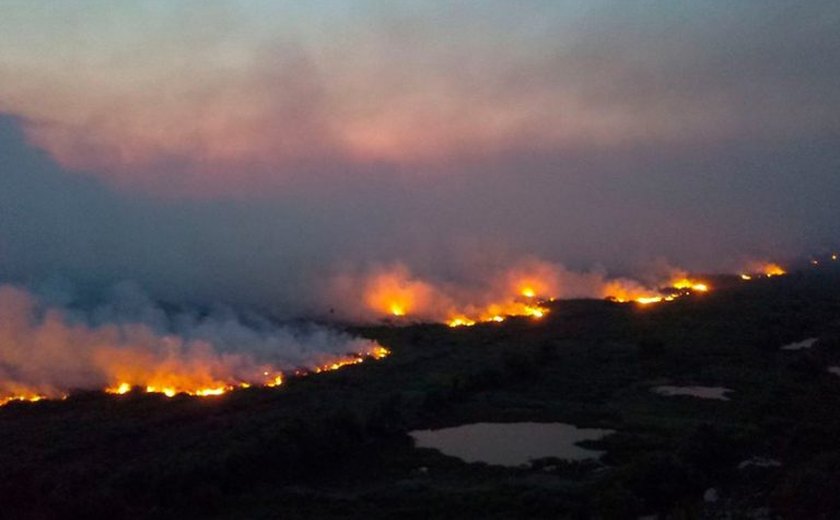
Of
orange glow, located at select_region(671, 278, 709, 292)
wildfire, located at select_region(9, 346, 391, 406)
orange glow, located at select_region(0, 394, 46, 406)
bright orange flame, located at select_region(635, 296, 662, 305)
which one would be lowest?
orange glow, located at select_region(0, 394, 46, 406)

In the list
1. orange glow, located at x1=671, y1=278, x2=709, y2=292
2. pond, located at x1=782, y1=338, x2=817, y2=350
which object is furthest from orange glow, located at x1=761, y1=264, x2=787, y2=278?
pond, located at x1=782, y1=338, x2=817, y2=350

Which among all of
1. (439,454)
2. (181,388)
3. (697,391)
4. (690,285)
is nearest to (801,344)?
(697,391)

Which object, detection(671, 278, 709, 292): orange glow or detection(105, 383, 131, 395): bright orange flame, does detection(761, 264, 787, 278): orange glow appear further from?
detection(105, 383, 131, 395): bright orange flame

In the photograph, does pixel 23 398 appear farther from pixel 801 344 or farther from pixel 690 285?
pixel 690 285

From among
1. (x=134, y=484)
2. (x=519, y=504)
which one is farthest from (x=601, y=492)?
(x=134, y=484)

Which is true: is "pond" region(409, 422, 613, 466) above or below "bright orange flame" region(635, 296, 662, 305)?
below
